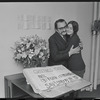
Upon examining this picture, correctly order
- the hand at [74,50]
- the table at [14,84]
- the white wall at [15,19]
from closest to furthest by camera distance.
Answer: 1. the table at [14,84]
2. the white wall at [15,19]
3. the hand at [74,50]


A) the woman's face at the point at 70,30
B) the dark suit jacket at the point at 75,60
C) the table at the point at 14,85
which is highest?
the woman's face at the point at 70,30

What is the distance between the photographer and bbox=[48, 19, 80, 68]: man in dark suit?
6.68ft

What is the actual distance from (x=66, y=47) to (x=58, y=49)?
0.35ft

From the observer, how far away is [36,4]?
213 centimetres

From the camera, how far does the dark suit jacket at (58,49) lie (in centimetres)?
203

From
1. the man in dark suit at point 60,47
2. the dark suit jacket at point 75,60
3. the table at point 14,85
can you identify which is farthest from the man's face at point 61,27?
the table at point 14,85

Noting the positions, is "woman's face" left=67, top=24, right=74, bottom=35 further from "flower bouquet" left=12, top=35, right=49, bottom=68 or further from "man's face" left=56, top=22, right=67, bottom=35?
"flower bouquet" left=12, top=35, right=49, bottom=68

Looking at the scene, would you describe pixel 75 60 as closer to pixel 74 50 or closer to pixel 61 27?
pixel 74 50

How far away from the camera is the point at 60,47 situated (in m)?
2.08

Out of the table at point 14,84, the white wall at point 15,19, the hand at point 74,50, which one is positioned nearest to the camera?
the table at point 14,84

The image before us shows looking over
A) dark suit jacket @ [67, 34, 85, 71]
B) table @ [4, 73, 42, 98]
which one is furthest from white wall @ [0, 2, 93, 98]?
dark suit jacket @ [67, 34, 85, 71]

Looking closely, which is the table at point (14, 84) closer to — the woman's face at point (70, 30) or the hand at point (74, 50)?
the hand at point (74, 50)

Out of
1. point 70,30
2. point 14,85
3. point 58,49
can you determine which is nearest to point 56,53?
point 58,49

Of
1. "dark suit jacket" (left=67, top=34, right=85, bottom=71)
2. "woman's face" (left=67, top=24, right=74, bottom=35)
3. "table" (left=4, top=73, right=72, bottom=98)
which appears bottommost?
"table" (left=4, top=73, right=72, bottom=98)
